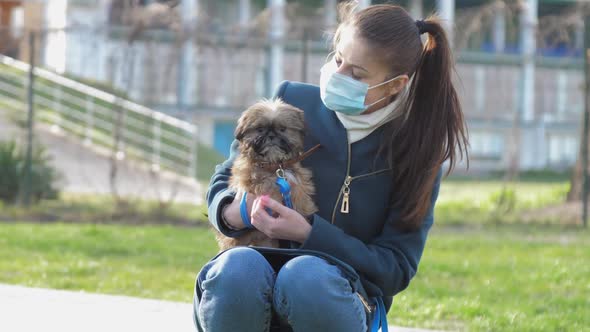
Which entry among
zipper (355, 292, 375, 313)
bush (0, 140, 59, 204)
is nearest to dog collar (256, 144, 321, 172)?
zipper (355, 292, 375, 313)

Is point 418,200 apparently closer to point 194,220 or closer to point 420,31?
point 420,31

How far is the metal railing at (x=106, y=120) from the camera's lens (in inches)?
529

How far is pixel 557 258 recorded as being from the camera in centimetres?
875

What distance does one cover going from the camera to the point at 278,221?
3.66m

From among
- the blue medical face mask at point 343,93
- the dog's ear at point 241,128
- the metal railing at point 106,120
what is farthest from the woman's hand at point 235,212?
the metal railing at point 106,120

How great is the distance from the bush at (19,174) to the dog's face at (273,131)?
9.57 meters

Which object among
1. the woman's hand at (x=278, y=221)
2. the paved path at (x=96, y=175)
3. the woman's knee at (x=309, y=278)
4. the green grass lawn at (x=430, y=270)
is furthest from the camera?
the paved path at (x=96, y=175)

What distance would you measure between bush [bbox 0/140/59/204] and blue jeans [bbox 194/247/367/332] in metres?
9.96

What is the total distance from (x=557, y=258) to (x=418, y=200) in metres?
5.28

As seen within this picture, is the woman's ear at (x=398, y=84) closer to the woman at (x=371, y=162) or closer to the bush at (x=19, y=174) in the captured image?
the woman at (x=371, y=162)

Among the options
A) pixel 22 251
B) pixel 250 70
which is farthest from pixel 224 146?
pixel 22 251

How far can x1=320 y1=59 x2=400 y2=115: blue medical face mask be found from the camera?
149 inches

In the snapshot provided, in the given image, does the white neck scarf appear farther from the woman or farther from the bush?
the bush

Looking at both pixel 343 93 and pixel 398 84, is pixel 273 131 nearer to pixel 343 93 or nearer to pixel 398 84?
pixel 343 93
